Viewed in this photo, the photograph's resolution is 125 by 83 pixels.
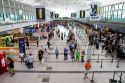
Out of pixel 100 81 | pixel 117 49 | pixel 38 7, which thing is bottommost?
pixel 100 81

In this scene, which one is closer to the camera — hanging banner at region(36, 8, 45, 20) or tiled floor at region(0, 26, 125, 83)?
tiled floor at region(0, 26, 125, 83)

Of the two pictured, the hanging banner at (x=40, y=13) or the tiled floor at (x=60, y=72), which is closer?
the tiled floor at (x=60, y=72)

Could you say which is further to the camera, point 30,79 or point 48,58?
point 48,58

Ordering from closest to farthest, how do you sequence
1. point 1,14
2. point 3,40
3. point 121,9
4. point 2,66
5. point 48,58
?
point 2,66
point 48,58
point 3,40
point 1,14
point 121,9

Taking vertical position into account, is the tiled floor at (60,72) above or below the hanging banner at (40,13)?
below

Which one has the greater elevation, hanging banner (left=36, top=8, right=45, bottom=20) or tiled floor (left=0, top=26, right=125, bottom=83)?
hanging banner (left=36, top=8, right=45, bottom=20)

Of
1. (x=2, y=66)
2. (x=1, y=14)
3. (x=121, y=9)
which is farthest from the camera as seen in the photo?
(x=121, y=9)

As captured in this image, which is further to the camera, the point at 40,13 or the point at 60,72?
the point at 40,13

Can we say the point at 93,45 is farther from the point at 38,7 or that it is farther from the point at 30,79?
the point at 30,79

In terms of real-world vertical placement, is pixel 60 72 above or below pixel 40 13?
below

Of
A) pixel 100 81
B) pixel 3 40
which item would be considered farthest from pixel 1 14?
pixel 100 81

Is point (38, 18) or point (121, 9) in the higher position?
point (121, 9)

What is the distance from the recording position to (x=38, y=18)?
23.7 metres

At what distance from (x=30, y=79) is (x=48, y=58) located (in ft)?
18.5
